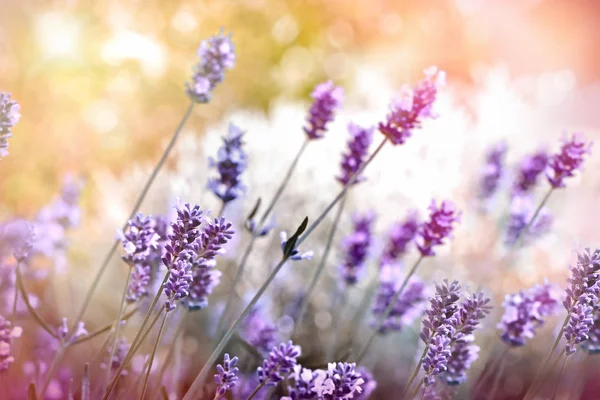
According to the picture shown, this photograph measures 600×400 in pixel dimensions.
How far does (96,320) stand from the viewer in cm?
99

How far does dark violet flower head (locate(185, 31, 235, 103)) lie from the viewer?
61 centimetres

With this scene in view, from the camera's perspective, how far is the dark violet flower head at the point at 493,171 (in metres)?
0.94

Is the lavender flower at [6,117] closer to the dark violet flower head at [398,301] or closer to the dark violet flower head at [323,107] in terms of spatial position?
the dark violet flower head at [323,107]

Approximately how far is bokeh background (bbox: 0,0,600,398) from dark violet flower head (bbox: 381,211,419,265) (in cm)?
20

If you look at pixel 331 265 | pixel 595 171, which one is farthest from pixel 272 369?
pixel 595 171

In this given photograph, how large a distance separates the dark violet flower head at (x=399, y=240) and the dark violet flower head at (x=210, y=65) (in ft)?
1.13

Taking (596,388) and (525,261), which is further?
(525,261)

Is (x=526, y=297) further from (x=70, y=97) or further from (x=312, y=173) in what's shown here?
(x=70, y=97)

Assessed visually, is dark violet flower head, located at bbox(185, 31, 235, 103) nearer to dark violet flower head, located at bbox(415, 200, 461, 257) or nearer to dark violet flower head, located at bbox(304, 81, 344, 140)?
dark violet flower head, located at bbox(304, 81, 344, 140)

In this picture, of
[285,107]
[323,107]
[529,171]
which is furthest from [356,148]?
[285,107]

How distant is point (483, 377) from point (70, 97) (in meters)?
1.42

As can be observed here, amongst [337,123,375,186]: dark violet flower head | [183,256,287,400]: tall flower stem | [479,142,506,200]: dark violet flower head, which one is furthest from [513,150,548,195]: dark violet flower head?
[183,256,287,400]: tall flower stem

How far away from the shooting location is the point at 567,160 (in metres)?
0.64

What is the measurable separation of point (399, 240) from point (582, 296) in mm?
384
